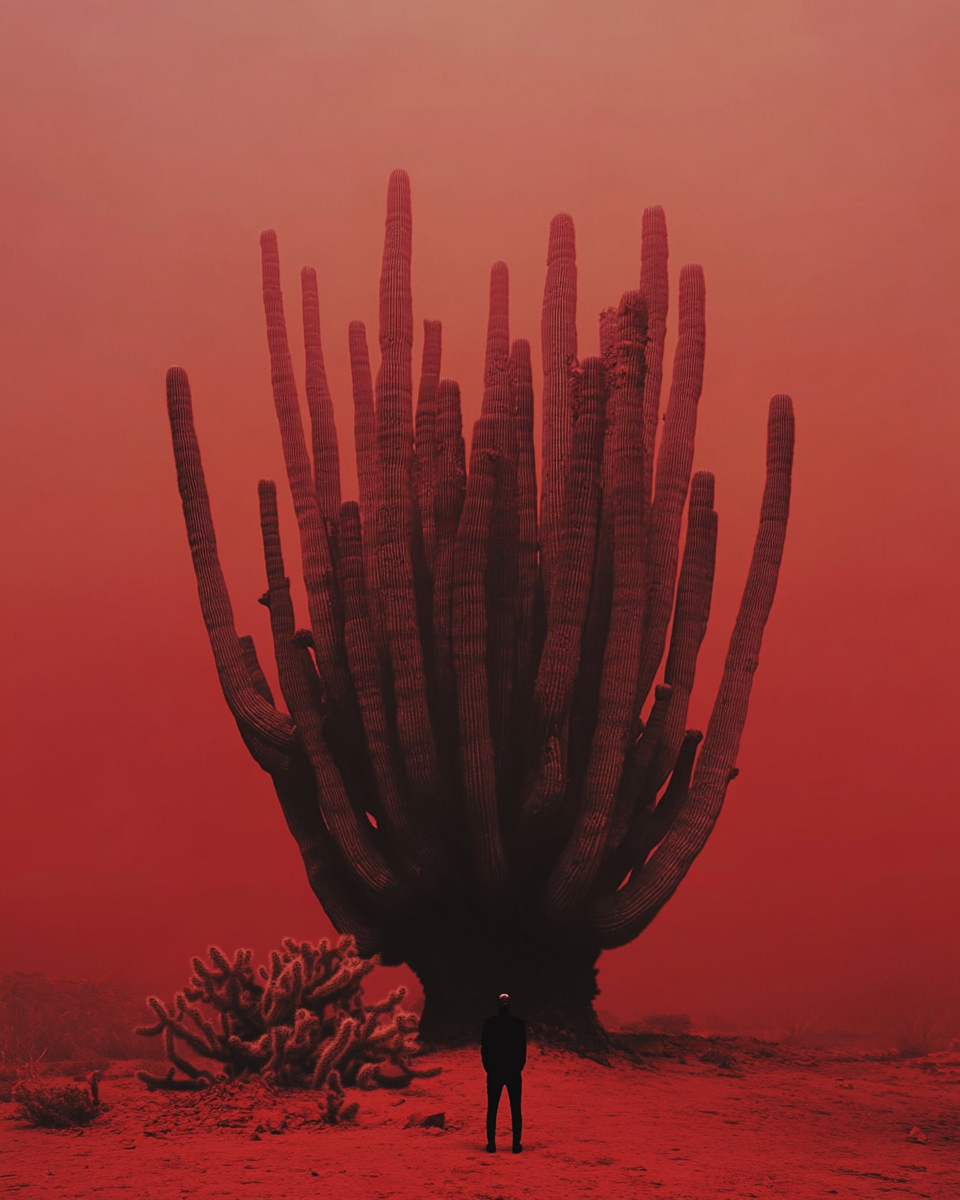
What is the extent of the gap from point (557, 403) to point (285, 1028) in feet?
10.8

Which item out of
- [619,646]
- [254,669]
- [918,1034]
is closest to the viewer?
[619,646]

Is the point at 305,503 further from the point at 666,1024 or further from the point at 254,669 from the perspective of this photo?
the point at 666,1024

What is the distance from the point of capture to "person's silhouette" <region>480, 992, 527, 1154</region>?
164 inches

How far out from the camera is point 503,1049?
164 inches

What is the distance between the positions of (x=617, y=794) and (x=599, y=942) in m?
0.75

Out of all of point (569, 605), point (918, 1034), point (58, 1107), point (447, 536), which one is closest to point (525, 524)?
point (447, 536)

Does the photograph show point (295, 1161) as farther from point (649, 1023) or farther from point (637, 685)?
point (649, 1023)

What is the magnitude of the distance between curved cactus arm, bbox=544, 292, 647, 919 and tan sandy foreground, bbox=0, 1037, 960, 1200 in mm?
870

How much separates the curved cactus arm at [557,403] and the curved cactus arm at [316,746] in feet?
4.55

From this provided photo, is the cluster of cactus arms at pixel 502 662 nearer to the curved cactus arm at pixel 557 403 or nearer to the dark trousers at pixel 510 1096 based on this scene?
the curved cactus arm at pixel 557 403

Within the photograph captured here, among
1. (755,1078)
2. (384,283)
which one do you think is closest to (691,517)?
(384,283)

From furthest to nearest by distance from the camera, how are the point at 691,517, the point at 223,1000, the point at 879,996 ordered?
the point at 879,996, the point at 691,517, the point at 223,1000

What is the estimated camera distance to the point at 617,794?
246 inches

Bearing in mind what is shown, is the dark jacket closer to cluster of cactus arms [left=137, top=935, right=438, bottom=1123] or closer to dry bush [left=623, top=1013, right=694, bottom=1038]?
cluster of cactus arms [left=137, top=935, right=438, bottom=1123]
